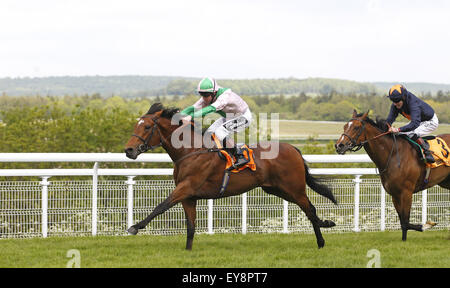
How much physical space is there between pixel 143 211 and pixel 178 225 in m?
0.53

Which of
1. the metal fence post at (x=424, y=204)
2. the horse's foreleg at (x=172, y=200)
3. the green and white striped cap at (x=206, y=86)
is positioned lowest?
the metal fence post at (x=424, y=204)

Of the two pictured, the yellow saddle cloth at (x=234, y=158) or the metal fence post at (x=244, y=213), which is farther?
the metal fence post at (x=244, y=213)

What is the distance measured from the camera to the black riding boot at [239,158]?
7.04 meters

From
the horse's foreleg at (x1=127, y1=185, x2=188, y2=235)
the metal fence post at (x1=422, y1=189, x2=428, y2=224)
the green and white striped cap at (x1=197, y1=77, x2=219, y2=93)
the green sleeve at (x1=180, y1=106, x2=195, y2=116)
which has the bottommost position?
the metal fence post at (x1=422, y1=189, x2=428, y2=224)

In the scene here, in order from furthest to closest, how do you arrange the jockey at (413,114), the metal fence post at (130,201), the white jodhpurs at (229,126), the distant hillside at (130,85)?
1. the distant hillside at (130,85)
2. the metal fence post at (130,201)
3. the jockey at (413,114)
4. the white jodhpurs at (229,126)

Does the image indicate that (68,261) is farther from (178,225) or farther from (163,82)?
(163,82)

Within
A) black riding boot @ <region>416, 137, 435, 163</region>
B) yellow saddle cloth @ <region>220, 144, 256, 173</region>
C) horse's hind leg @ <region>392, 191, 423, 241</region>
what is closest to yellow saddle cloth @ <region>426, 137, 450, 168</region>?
black riding boot @ <region>416, 137, 435, 163</region>

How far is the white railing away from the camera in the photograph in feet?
26.6

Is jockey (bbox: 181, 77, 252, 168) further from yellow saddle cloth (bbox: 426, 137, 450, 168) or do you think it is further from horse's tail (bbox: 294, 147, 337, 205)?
yellow saddle cloth (bbox: 426, 137, 450, 168)

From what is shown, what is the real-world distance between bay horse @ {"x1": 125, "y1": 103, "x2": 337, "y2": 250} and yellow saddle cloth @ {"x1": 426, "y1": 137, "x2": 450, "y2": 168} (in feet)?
5.44

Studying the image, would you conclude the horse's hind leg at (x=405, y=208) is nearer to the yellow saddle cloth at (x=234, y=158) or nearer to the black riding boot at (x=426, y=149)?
the black riding boot at (x=426, y=149)

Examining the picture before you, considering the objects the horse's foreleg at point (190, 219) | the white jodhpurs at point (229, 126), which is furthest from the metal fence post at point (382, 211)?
the horse's foreleg at point (190, 219)

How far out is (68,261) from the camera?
19.7 ft
